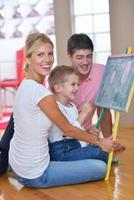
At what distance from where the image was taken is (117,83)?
242 centimetres

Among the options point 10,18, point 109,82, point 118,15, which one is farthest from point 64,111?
point 10,18

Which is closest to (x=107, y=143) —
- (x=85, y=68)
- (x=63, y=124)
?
(x=63, y=124)

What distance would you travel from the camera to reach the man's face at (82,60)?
273cm

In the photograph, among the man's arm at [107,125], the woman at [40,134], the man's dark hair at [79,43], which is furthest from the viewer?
the man's arm at [107,125]

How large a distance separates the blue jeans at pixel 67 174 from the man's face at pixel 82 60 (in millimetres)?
694

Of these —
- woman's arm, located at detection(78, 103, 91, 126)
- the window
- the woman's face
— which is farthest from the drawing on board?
the window

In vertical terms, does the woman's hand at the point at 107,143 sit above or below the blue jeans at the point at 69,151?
above

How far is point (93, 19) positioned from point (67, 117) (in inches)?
99.5

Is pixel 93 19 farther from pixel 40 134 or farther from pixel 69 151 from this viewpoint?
pixel 40 134

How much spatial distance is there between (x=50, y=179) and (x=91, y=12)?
2.89 metres

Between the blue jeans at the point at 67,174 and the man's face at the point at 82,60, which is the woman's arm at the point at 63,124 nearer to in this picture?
the blue jeans at the point at 67,174

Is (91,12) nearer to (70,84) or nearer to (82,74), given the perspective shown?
(82,74)

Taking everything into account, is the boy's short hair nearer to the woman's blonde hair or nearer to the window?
the woman's blonde hair

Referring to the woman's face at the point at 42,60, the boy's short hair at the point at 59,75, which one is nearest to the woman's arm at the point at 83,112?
the boy's short hair at the point at 59,75
